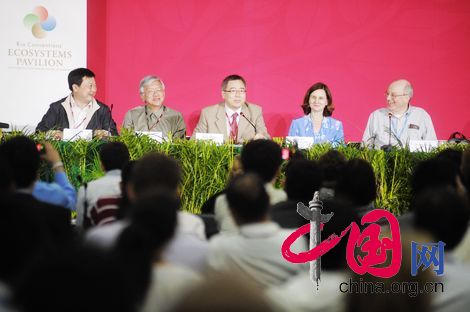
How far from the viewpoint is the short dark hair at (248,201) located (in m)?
2.11

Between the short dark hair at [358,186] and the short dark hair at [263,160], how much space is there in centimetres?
35

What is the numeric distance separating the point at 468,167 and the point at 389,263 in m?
0.97

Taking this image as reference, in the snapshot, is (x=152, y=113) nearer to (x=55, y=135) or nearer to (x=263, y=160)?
(x=55, y=135)

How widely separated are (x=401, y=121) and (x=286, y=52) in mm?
1510

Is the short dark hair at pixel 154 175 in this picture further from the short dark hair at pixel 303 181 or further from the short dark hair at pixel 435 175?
the short dark hair at pixel 435 175

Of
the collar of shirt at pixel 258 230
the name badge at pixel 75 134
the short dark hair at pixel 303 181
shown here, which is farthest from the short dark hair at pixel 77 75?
the collar of shirt at pixel 258 230

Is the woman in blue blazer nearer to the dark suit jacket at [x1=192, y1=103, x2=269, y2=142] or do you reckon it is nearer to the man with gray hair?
the dark suit jacket at [x1=192, y1=103, x2=269, y2=142]

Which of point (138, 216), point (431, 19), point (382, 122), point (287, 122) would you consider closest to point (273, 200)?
point (138, 216)

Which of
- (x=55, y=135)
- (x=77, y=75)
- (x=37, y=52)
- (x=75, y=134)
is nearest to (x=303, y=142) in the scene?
(x=75, y=134)

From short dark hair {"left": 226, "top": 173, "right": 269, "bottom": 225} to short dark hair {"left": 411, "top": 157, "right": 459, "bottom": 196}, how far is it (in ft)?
2.67

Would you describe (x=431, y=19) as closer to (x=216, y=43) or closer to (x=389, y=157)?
(x=216, y=43)

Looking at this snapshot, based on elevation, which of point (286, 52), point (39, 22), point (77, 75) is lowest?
point (77, 75)

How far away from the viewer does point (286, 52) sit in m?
6.40

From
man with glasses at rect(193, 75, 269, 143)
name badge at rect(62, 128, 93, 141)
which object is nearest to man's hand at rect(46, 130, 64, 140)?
name badge at rect(62, 128, 93, 141)
